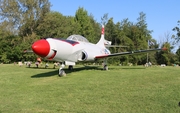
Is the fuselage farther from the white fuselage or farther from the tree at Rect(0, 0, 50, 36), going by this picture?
the tree at Rect(0, 0, 50, 36)

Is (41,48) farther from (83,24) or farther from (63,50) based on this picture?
(83,24)

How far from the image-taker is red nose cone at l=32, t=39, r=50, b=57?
10883 millimetres

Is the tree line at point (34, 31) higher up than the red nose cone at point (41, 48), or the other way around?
the tree line at point (34, 31)

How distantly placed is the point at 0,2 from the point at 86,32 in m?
24.0

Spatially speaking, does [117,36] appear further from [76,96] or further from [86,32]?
[76,96]

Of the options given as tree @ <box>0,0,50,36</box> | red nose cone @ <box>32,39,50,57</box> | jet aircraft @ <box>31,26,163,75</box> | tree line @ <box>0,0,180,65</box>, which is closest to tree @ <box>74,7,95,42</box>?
tree line @ <box>0,0,180,65</box>

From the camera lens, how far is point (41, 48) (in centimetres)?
1098

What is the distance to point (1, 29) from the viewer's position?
44.9 m

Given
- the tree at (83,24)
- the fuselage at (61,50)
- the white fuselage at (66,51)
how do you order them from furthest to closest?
the tree at (83,24) → the white fuselage at (66,51) → the fuselage at (61,50)

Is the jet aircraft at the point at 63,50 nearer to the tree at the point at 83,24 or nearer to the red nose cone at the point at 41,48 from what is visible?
the red nose cone at the point at 41,48

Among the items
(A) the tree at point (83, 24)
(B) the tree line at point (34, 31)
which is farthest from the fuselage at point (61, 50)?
(A) the tree at point (83, 24)

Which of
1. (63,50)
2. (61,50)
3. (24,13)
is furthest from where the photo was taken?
(24,13)

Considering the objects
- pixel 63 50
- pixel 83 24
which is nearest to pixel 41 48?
pixel 63 50

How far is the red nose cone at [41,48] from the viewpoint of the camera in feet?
35.7
